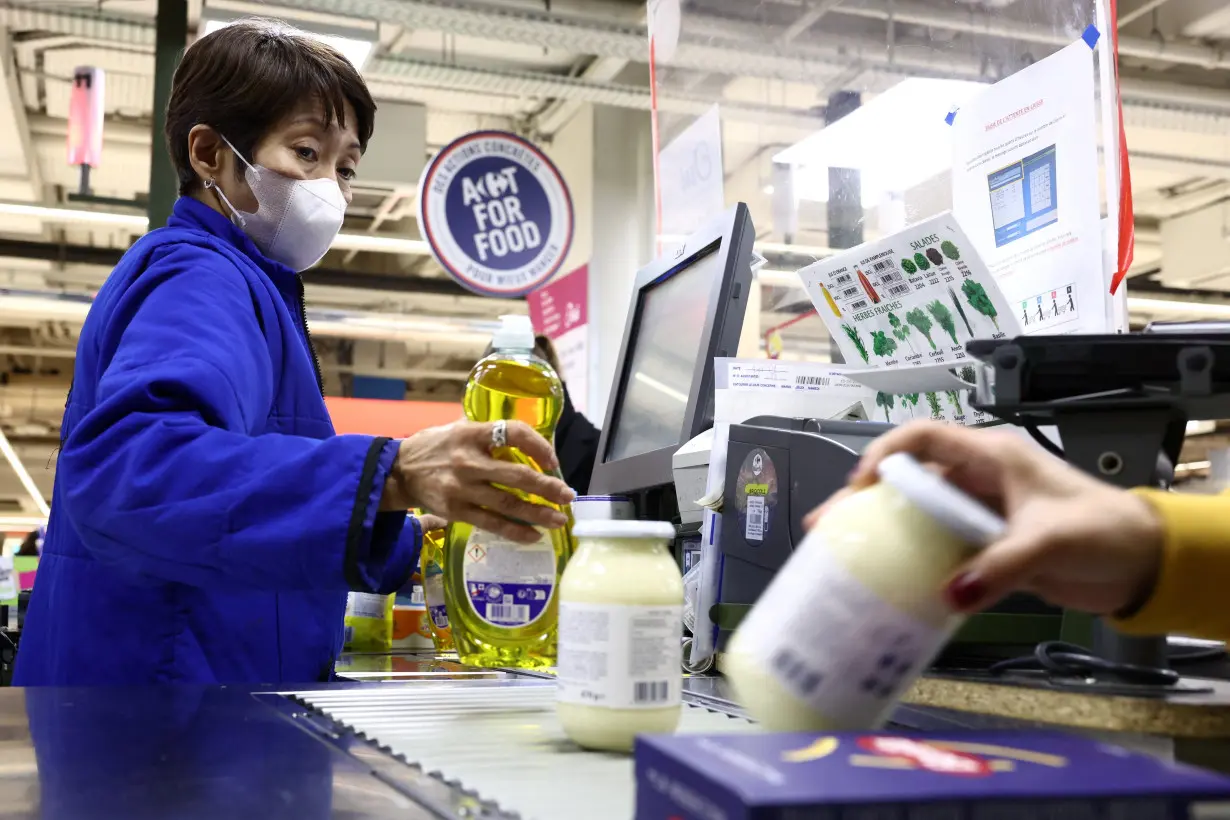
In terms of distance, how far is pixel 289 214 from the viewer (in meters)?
1.70

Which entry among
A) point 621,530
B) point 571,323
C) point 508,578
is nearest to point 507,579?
point 508,578

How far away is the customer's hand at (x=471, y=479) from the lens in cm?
112

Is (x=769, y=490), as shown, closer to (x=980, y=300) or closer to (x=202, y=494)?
(x=980, y=300)

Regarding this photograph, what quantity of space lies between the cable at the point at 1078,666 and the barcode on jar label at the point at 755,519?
369 mm

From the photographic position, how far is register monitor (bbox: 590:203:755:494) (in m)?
1.81

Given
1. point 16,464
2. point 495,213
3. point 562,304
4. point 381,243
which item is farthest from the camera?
point 16,464

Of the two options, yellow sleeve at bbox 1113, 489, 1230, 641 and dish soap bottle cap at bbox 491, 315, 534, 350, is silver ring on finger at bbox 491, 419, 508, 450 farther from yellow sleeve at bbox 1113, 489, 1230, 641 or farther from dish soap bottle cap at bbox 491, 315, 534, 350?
yellow sleeve at bbox 1113, 489, 1230, 641

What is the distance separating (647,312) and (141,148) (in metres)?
8.00

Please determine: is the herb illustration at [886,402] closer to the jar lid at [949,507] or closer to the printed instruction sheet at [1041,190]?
the printed instruction sheet at [1041,190]

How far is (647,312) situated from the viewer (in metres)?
2.29

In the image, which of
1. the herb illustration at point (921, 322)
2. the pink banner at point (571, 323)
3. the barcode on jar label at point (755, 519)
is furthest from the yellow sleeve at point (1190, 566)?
the pink banner at point (571, 323)

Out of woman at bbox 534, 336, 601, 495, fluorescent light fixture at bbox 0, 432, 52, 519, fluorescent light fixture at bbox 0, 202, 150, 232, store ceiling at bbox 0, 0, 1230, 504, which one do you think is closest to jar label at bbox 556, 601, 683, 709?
store ceiling at bbox 0, 0, 1230, 504

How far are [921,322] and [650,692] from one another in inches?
36.2

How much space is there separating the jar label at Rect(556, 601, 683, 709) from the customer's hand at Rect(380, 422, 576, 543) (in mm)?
219
